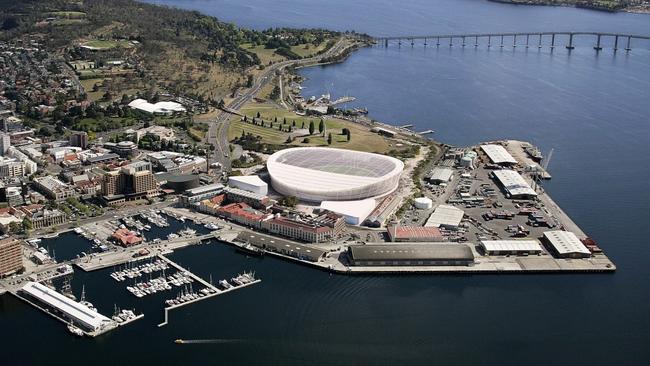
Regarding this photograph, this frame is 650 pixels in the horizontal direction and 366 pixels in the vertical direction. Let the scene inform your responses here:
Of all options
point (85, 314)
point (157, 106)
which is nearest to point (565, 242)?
point (85, 314)

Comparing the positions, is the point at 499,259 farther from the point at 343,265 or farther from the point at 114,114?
the point at 114,114

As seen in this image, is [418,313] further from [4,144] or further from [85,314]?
[4,144]

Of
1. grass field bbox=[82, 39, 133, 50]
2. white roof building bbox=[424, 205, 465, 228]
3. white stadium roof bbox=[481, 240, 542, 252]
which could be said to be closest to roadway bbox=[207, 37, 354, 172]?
white roof building bbox=[424, 205, 465, 228]

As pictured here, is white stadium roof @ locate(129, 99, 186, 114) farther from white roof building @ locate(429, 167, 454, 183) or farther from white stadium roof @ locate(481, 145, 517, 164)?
white stadium roof @ locate(481, 145, 517, 164)

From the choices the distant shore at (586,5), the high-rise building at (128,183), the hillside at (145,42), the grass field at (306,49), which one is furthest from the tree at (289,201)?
the distant shore at (586,5)

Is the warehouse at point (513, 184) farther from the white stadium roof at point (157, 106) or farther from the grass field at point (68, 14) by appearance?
the grass field at point (68, 14)

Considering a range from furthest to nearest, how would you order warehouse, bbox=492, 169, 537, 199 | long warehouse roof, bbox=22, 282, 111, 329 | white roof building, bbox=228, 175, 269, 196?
warehouse, bbox=492, 169, 537, 199 → white roof building, bbox=228, 175, 269, 196 → long warehouse roof, bbox=22, 282, 111, 329
